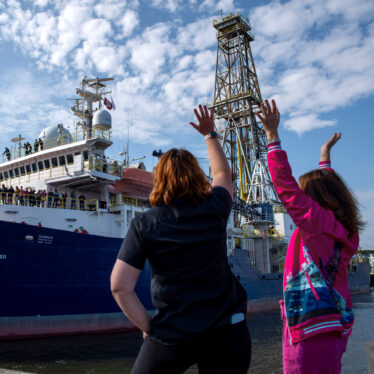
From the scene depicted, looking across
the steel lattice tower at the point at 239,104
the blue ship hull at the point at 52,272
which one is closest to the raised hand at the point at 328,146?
the blue ship hull at the point at 52,272

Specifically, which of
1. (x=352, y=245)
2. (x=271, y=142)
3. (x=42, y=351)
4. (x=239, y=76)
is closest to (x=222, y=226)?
(x=271, y=142)

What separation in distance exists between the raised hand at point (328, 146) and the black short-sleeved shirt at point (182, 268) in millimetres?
1515

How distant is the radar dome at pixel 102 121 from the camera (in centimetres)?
2053

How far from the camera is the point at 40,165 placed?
20391 mm

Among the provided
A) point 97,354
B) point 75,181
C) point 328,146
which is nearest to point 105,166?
point 75,181

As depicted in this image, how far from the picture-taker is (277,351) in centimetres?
1203

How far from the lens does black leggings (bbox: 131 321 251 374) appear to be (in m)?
1.91

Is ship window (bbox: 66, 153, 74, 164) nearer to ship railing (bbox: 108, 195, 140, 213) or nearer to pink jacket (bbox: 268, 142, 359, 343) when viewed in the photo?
ship railing (bbox: 108, 195, 140, 213)

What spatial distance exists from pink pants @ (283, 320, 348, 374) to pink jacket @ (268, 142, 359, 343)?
0.05m

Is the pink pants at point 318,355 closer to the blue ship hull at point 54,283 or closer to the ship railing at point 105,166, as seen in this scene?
the blue ship hull at point 54,283

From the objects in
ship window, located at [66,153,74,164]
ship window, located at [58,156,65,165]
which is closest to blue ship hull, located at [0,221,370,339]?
ship window, located at [66,153,74,164]

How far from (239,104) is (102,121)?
19.6 m

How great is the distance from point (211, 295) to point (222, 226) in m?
0.40

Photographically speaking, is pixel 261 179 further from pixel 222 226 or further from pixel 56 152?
pixel 222 226
